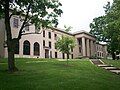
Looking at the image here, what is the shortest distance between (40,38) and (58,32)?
44.8ft

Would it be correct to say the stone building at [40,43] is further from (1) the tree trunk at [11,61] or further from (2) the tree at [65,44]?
(1) the tree trunk at [11,61]

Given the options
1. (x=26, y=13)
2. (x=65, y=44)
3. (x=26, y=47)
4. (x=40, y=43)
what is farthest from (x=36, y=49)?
(x=26, y=13)

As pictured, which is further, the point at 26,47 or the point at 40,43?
the point at 40,43

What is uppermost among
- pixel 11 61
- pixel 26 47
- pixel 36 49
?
pixel 26 47

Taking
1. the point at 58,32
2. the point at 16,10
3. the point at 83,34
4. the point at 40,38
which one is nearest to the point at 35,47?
the point at 40,38

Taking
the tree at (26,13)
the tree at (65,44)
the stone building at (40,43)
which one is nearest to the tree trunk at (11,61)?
the tree at (26,13)

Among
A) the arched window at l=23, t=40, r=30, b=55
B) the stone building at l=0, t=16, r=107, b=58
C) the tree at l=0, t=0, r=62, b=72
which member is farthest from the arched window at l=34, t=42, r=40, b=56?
the tree at l=0, t=0, r=62, b=72

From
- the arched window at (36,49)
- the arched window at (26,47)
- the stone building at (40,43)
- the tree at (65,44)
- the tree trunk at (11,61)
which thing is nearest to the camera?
the tree trunk at (11,61)

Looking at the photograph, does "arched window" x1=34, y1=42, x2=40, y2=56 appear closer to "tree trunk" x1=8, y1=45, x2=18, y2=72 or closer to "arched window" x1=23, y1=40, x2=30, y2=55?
"arched window" x1=23, y1=40, x2=30, y2=55

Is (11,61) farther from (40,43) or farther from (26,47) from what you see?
(40,43)

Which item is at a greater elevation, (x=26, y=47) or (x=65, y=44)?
(x=26, y=47)

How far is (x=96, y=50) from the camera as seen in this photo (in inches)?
3812

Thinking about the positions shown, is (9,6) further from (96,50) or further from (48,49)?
(96,50)

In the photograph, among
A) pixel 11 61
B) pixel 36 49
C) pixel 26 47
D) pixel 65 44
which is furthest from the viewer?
pixel 36 49
